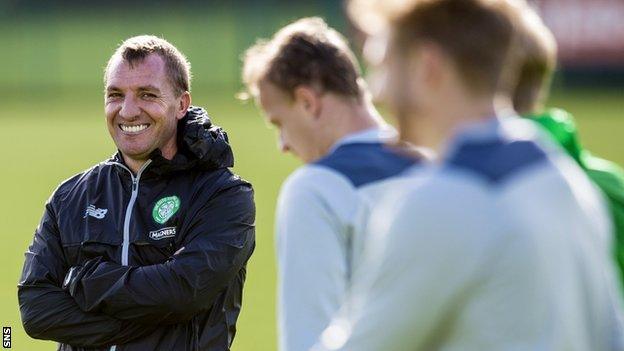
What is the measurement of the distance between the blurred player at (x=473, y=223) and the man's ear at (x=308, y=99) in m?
0.88

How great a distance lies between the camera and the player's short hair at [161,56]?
16.2 ft

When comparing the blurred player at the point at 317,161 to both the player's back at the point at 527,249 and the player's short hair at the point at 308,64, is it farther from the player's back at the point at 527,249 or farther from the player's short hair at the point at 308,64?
the player's back at the point at 527,249

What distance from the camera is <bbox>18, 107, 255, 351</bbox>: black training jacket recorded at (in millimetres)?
4551

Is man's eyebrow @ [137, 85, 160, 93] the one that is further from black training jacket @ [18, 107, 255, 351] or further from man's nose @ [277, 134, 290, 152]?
man's nose @ [277, 134, 290, 152]

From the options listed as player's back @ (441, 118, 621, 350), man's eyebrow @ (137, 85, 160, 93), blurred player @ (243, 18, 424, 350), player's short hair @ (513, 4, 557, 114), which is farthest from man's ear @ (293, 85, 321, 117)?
man's eyebrow @ (137, 85, 160, 93)

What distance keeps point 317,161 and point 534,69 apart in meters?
0.61

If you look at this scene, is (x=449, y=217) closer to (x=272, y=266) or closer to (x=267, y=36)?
(x=272, y=266)

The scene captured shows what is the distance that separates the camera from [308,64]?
11.1 ft

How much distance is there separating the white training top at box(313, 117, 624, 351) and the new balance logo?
2.43 m

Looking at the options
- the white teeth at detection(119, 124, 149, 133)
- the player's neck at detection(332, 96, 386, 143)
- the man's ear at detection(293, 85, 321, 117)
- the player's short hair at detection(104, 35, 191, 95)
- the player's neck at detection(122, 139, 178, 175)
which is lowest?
the player's neck at detection(122, 139, 178, 175)

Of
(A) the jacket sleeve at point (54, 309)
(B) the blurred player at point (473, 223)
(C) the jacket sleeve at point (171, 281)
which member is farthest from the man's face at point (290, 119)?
(A) the jacket sleeve at point (54, 309)

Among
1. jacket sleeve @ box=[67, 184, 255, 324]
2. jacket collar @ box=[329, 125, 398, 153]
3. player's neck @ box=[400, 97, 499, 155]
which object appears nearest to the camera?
player's neck @ box=[400, 97, 499, 155]

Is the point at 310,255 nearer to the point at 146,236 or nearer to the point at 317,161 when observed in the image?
the point at 317,161

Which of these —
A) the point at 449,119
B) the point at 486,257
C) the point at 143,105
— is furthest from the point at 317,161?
the point at 143,105
